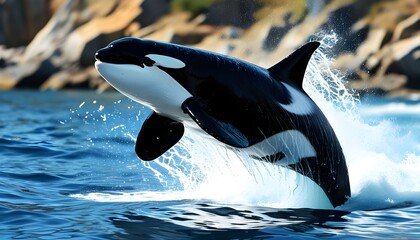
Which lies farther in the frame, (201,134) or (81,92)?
(81,92)

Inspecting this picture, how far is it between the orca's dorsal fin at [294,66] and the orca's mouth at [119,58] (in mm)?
1243

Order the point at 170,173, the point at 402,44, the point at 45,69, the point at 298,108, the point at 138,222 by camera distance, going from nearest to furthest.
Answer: the point at 138,222, the point at 298,108, the point at 170,173, the point at 402,44, the point at 45,69

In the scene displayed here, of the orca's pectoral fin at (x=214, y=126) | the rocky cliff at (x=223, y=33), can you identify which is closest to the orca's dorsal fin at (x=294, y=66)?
the orca's pectoral fin at (x=214, y=126)

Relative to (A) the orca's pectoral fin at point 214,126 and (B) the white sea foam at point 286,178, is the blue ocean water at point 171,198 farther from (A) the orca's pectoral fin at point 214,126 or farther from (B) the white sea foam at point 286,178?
(A) the orca's pectoral fin at point 214,126

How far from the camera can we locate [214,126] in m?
5.79

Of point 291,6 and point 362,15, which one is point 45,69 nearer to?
point 291,6

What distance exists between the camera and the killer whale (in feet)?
19.2

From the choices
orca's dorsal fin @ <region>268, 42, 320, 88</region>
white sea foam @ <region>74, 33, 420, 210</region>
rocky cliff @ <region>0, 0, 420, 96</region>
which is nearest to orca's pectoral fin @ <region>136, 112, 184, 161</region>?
white sea foam @ <region>74, 33, 420, 210</region>

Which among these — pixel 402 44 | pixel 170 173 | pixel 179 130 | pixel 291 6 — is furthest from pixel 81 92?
pixel 179 130

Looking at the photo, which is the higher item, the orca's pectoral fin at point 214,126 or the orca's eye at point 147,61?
the orca's eye at point 147,61

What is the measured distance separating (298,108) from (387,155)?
3.21 metres

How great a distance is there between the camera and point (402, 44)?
87.1 feet

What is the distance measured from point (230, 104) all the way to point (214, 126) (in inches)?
15.0

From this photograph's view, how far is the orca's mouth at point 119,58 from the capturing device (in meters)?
5.74
